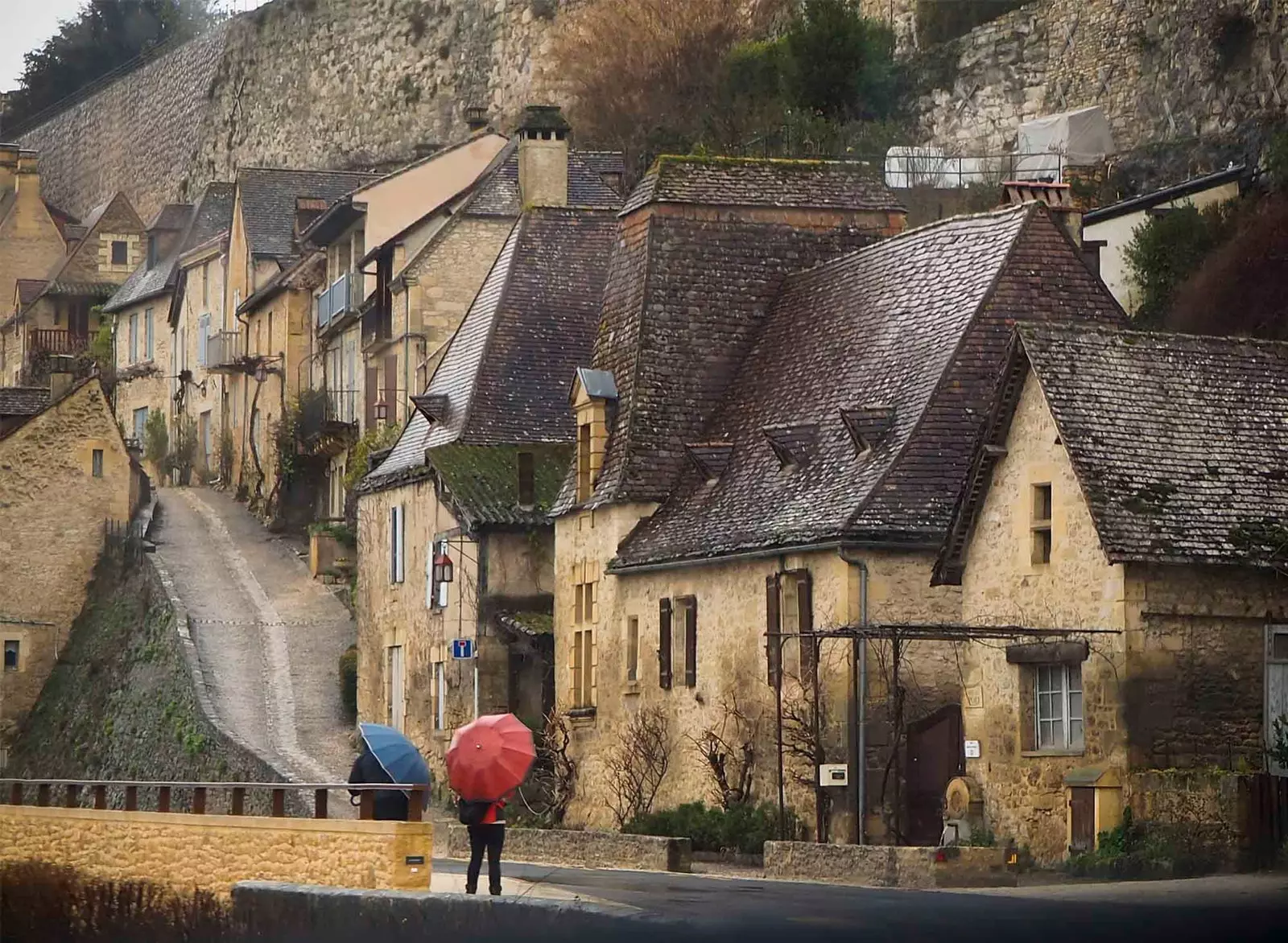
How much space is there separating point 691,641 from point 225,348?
37.8 m

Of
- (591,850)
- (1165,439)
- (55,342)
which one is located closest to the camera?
(1165,439)

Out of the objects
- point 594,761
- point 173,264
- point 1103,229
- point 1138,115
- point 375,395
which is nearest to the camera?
point 594,761

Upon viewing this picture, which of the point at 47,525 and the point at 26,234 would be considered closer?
the point at 47,525

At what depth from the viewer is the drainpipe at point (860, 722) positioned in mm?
32938

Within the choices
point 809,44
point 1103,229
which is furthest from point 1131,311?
point 809,44

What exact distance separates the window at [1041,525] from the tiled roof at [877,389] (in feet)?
7.10

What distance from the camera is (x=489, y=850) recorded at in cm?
2484

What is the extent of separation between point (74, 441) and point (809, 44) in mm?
17913

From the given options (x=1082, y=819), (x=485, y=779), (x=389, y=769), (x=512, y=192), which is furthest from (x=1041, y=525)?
(x=512, y=192)

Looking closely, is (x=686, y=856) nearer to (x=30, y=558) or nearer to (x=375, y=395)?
(x=375, y=395)

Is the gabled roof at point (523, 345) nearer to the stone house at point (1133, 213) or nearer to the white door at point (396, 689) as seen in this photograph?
the white door at point (396, 689)

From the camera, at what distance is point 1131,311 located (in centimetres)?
4591

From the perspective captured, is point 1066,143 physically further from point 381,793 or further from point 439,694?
point 381,793

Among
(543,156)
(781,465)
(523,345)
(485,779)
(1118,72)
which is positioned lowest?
(485,779)
